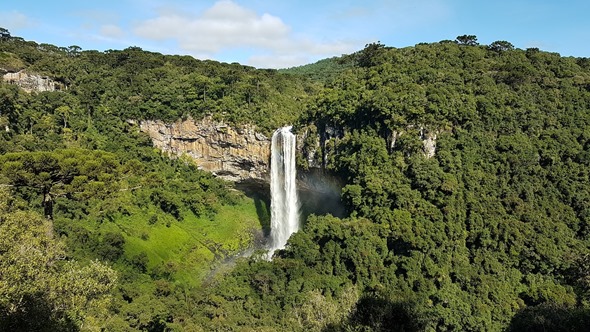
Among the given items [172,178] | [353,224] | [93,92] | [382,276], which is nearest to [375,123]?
[353,224]

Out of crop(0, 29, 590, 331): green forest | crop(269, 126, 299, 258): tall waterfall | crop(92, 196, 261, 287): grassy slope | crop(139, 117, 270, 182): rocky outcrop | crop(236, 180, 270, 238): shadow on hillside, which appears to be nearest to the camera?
crop(0, 29, 590, 331): green forest

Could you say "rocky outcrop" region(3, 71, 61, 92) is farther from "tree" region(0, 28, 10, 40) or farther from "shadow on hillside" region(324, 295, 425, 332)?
"shadow on hillside" region(324, 295, 425, 332)

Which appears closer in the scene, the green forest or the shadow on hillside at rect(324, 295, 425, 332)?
the shadow on hillside at rect(324, 295, 425, 332)

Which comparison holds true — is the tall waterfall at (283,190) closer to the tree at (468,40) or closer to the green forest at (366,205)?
the green forest at (366,205)

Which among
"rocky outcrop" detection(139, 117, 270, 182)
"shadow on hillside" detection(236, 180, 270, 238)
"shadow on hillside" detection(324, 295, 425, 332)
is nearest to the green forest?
"shadow on hillside" detection(324, 295, 425, 332)

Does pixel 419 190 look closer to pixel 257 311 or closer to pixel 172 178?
pixel 257 311

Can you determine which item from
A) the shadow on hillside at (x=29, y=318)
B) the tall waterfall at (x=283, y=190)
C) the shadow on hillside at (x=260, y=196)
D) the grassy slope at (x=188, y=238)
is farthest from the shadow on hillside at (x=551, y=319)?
the shadow on hillside at (x=260, y=196)
